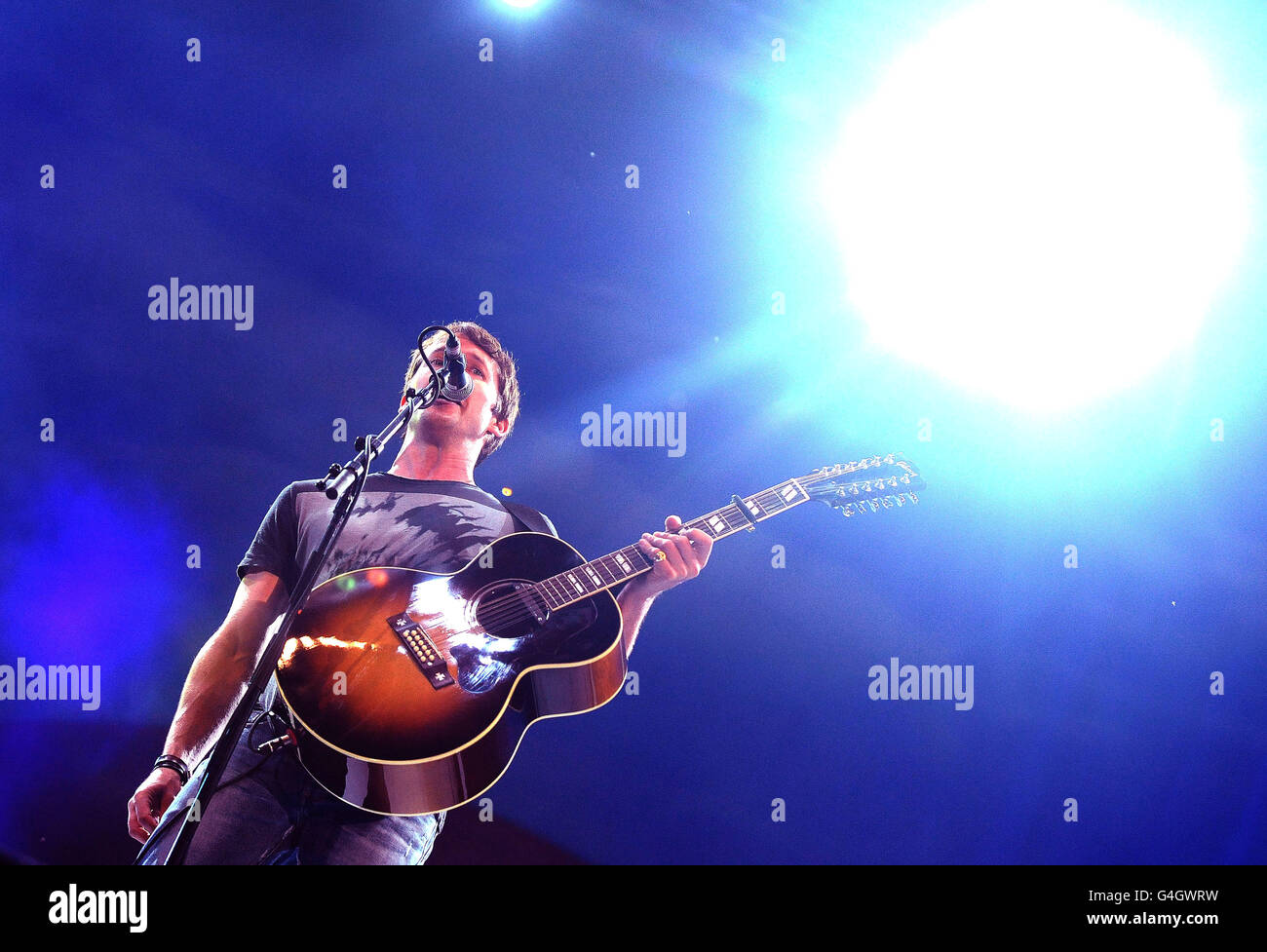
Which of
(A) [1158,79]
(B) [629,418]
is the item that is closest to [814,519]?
(B) [629,418]

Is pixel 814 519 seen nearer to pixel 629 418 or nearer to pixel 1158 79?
pixel 629 418

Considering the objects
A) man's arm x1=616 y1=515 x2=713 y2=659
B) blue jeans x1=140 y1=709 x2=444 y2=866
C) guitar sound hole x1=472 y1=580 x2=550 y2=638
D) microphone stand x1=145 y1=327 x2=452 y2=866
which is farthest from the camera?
man's arm x1=616 y1=515 x2=713 y2=659

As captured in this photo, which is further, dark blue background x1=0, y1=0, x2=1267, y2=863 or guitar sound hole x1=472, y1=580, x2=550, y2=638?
dark blue background x1=0, y1=0, x2=1267, y2=863

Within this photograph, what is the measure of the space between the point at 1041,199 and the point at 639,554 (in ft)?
6.18

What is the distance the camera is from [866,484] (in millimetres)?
3068

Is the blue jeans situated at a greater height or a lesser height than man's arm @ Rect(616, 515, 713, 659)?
lesser

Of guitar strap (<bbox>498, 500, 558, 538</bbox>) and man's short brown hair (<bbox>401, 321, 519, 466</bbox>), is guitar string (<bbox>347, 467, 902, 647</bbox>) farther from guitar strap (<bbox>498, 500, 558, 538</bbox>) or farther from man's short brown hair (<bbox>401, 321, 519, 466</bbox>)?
man's short brown hair (<bbox>401, 321, 519, 466</bbox>)

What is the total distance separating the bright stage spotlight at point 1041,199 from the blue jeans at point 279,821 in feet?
A: 7.45

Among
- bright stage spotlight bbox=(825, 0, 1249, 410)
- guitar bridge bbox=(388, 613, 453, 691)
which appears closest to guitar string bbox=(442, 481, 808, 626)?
guitar bridge bbox=(388, 613, 453, 691)

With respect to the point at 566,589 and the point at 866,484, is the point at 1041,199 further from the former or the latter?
the point at 566,589

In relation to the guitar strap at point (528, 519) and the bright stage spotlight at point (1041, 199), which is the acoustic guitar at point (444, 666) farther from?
the bright stage spotlight at point (1041, 199)

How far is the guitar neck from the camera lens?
9.11 ft

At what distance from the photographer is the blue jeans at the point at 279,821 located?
2.42 metres

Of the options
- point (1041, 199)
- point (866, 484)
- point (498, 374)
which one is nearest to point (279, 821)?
point (498, 374)
